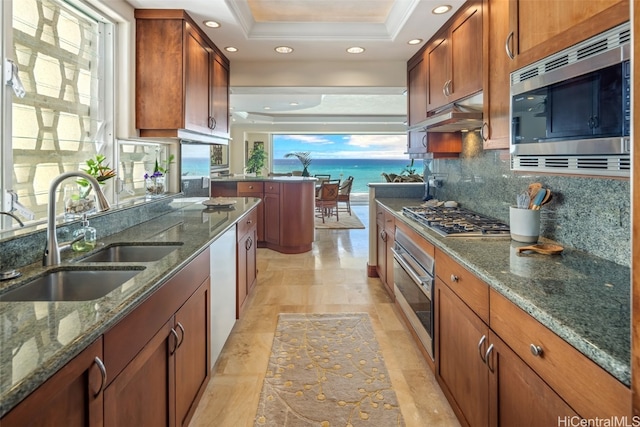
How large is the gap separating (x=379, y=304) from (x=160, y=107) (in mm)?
2357

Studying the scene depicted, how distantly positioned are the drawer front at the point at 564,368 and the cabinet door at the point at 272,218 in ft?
14.9

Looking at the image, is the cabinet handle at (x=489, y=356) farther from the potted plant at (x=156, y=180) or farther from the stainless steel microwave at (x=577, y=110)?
the potted plant at (x=156, y=180)

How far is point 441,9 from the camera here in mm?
2594

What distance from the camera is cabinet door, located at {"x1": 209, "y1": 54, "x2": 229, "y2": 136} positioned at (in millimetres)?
3367

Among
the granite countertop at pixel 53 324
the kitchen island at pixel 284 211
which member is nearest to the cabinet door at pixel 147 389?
the granite countertop at pixel 53 324

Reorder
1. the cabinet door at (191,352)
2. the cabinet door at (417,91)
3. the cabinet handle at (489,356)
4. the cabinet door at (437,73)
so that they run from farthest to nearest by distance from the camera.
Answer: the cabinet door at (417,91), the cabinet door at (437,73), the cabinet door at (191,352), the cabinet handle at (489,356)

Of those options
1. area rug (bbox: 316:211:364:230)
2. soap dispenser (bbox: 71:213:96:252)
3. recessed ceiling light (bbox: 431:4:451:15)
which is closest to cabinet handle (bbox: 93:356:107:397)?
soap dispenser (bbox: 71:213:96:252)

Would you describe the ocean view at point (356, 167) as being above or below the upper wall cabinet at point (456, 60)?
above

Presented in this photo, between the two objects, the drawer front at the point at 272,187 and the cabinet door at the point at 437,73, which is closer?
the cabinet door at the point at 437,73

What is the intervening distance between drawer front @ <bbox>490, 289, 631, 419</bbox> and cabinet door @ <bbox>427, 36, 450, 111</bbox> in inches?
76.8

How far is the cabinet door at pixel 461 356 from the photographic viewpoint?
56.7 inches

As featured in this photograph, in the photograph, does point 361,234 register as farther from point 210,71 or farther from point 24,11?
point 24,11

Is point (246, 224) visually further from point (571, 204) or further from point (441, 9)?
point (571, 204)

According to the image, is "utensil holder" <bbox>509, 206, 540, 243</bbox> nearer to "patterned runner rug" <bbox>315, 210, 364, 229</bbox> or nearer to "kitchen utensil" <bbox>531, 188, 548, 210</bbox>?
"kitchen utensil" <bbox>531, 188, 548, 210</bbox>
